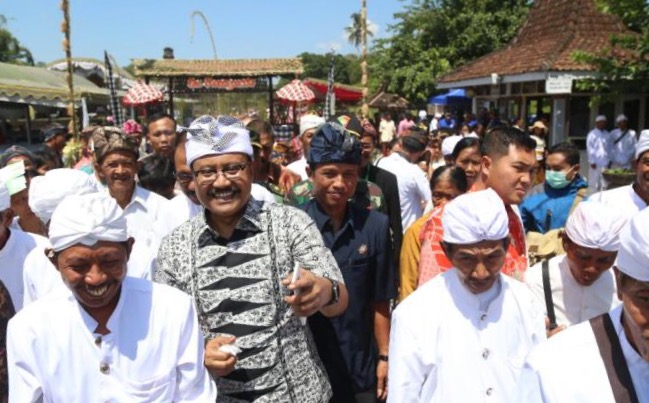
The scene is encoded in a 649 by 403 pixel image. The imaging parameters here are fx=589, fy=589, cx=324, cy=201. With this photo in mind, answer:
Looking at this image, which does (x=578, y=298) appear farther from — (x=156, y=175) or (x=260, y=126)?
(x=260, y=126)

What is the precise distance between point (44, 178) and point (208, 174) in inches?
56.3

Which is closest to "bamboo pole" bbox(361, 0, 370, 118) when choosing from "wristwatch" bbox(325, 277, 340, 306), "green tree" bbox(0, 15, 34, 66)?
"wristwatch" bbox(325, 277, 340, 306)

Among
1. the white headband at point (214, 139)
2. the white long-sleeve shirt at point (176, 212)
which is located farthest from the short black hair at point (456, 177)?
the white headband at point (214, 139)

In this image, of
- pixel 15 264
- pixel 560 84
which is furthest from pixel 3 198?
pixel 560 84

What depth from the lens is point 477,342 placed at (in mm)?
2287

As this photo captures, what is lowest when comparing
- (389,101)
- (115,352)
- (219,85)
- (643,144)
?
(115,352)

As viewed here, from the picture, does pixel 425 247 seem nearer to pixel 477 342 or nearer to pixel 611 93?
pixel 477 342

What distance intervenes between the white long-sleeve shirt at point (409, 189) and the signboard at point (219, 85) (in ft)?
37.9

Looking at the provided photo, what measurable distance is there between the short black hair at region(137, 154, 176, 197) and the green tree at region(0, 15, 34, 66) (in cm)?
4394

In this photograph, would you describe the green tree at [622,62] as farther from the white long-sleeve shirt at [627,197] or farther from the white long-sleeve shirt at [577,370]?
the white long-sleeve shirt at [577,370]

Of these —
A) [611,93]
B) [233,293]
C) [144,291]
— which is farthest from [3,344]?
[611,93]

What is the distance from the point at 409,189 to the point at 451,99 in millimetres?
18722

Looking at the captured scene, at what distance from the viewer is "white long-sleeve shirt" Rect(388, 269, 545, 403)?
226 centimetres

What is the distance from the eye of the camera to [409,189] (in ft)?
18.1
